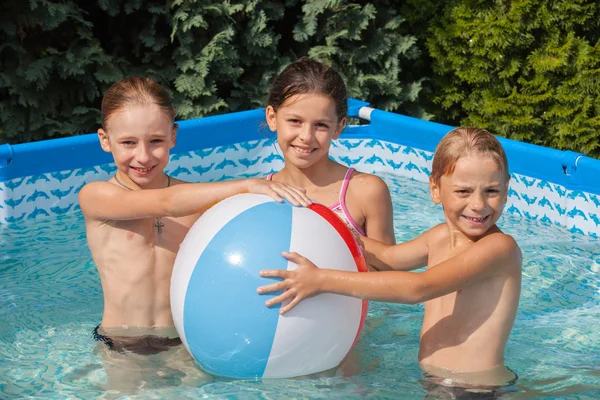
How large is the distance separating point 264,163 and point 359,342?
12.7 feet

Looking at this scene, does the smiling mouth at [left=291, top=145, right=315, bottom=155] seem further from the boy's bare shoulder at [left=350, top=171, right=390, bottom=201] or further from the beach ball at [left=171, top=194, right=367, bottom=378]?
the beach ball at [left=171, top=194, right=367, bottom=378]

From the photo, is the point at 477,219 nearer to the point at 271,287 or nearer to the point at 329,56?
the point at 271,287

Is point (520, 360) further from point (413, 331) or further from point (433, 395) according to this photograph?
point (433, 395)

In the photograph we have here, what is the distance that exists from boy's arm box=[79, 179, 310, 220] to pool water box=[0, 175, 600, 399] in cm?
72

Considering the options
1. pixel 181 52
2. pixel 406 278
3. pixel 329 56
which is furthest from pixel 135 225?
pixel 329 56

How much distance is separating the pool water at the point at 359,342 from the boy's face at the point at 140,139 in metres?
0.91

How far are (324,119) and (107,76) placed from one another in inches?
173

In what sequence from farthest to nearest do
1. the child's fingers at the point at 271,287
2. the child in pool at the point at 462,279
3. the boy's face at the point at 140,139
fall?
the boy's face at the point at 140,139, the child in pool at the point at 462,279, the child's fingers at the point at 271,287

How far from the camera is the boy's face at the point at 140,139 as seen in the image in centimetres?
412

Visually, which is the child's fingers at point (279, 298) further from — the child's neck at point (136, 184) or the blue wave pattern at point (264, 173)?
the blue wave pattern at point (264, 173)

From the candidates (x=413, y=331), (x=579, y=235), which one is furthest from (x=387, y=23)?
(x=413, y=331)

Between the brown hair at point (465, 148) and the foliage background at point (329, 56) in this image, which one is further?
the foliage background at point (329, 56)

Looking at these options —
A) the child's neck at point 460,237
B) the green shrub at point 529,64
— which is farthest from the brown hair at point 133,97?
the green shrub at point 529,64

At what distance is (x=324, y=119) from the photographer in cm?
438
